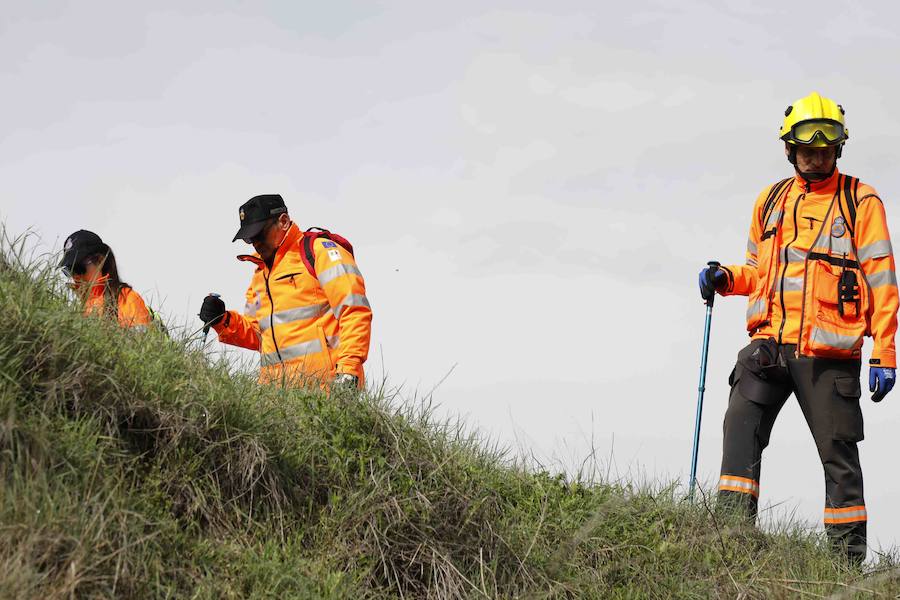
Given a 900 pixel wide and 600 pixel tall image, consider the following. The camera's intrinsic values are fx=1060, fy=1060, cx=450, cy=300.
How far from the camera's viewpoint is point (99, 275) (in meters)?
6.73

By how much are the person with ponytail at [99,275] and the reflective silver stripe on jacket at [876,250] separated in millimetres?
4581

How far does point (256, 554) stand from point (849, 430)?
4.16m

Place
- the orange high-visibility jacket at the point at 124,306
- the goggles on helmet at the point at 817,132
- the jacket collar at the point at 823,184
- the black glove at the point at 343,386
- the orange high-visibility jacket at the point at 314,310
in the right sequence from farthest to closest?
the jacket collar at the point at 823,184 → the goggles on helmet at the point at 817,132 → the orange high-visibility jacket at the point at 314,310 → the black glove at the point at 343,386 → the orange high-visibility jacket at the point at 124,306

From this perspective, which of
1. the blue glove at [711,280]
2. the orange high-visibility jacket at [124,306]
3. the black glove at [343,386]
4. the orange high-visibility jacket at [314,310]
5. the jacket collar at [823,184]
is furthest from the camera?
the blue glove at [711,280]

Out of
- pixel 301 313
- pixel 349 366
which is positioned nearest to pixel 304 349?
pixel 301 313

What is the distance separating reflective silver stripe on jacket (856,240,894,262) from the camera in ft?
22.9

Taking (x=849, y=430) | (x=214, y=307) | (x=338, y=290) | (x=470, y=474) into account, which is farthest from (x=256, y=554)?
(x=849, y=430)

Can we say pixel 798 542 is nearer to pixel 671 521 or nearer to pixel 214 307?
pixel 671 521

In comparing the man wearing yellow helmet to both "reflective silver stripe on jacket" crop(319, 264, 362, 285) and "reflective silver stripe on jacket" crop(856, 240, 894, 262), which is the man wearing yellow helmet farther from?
"reflective silver stripe on jacket" crop(319, 264, 362, 285)

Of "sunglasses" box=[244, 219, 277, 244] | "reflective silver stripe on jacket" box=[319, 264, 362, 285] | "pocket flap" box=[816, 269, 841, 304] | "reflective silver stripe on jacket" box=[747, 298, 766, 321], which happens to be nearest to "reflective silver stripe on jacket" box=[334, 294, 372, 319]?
"reflective silver stripe on jacket" box=[319, 264, 362, 285]

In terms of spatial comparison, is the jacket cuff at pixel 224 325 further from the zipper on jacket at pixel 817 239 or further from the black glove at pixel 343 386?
the zipper on jacket at pixel 817 239

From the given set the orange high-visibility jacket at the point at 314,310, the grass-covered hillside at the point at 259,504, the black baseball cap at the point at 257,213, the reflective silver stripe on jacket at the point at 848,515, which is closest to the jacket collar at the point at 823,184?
the reflective silver stripe on jacket at the point at 848,515

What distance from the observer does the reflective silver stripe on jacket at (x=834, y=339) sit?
22.6 feet

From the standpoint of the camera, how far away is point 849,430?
691cm
